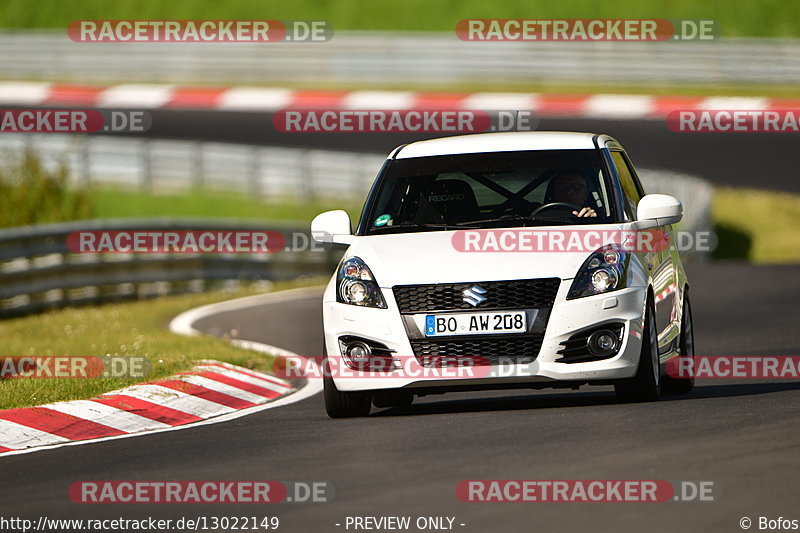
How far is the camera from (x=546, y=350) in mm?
9586

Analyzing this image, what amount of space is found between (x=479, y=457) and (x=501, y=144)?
3.42 metres

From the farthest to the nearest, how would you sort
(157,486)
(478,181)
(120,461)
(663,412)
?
1. (478,181)
2. (663,412)
3. (120,461)
4. (157,486)

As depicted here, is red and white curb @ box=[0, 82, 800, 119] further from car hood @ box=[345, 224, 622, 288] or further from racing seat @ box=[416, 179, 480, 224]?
car hood @ box=[345, 224, 622, 288]

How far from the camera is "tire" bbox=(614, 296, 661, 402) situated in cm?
988

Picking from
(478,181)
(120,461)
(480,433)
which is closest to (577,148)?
(478,181)

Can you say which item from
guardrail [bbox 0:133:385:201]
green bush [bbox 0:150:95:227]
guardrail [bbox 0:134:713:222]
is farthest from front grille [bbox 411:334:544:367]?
guardrail [bbox 0:133:385:201]

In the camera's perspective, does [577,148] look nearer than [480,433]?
No

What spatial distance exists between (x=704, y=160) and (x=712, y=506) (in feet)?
86.4

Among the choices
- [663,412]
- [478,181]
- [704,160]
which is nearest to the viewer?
[663,412]

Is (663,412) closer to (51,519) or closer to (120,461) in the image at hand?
(120,461)

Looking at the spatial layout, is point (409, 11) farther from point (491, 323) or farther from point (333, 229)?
point (491, 323)

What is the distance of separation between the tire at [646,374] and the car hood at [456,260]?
0.56 m

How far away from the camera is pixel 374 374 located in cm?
986

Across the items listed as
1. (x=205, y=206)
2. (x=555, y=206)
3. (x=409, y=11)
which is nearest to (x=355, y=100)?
(x=205, y=206)
